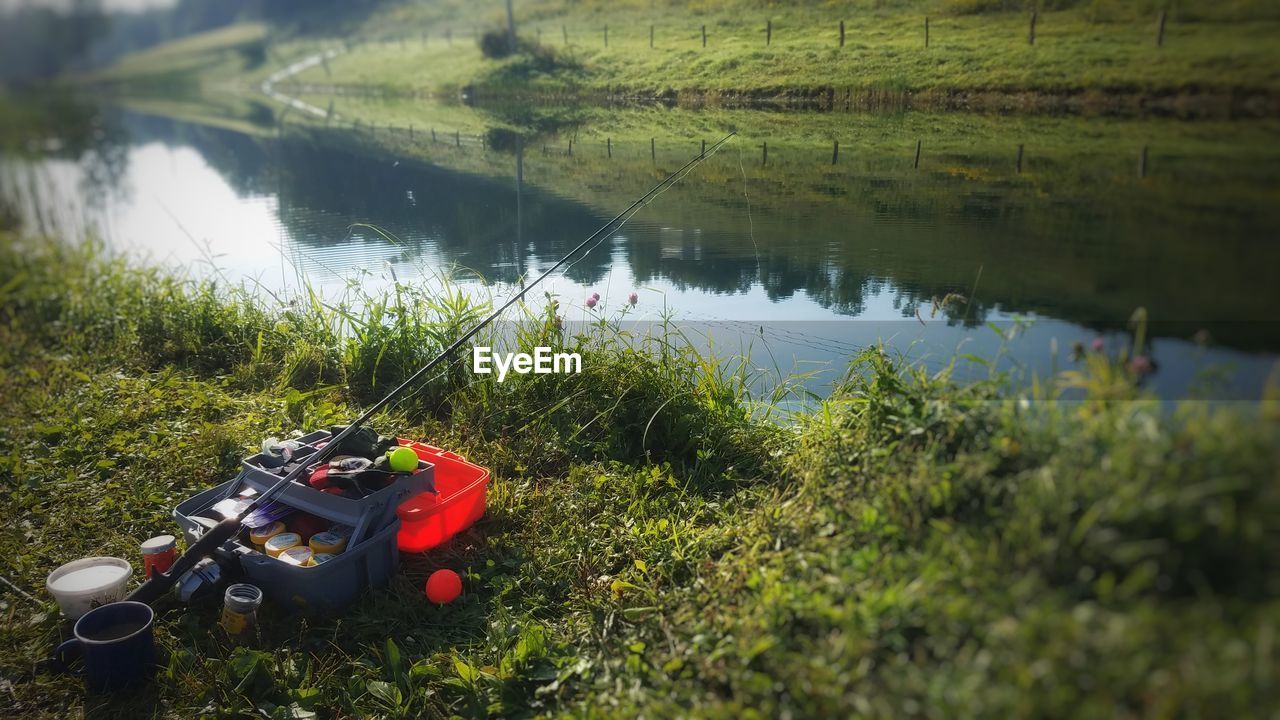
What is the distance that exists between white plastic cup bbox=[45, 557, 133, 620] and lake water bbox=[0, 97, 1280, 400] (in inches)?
85.2

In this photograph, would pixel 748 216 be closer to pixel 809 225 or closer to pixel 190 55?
pixel 809 225

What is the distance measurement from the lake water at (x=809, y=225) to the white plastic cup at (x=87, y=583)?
216cm

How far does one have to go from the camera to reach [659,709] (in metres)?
1.91

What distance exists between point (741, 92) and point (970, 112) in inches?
48.0

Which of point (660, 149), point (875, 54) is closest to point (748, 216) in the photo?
point (660, 149)

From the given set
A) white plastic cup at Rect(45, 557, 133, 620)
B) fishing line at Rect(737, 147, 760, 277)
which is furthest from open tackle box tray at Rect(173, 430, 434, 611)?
fishing line at Rect(737, 147, 760, 277)

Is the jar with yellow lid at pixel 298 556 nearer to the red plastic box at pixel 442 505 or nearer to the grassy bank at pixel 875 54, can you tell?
the red plastic box at pixel 442 505

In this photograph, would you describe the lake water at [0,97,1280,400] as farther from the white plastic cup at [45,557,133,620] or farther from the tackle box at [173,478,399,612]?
the white plastic cup at [45,557,133,620]

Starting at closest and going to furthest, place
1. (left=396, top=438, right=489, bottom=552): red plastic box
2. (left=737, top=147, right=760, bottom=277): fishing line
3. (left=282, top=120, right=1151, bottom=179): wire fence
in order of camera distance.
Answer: (left=396, top=438, right=489, bottom=552): red plastic box
(left=282, top=120, right=1151, bottom=179): wire fence
(left=737, top=147, right=760, bottom=277): fishing line

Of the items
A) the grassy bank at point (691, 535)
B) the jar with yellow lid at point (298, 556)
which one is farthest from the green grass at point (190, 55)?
the jar with yellow lid at point (298, 556)

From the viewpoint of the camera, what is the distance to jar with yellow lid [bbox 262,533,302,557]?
2.59 m

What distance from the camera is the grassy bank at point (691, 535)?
55.1 inches

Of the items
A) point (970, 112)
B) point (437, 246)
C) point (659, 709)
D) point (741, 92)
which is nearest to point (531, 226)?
point (437, 246)

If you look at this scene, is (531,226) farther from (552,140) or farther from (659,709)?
(659,709)
